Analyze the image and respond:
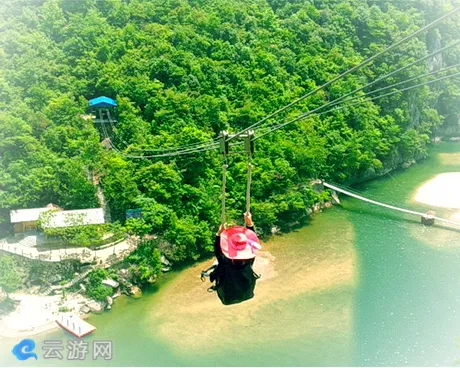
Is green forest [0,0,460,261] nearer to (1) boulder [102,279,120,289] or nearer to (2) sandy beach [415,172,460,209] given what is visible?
(1) boulder [102,279,120,289]

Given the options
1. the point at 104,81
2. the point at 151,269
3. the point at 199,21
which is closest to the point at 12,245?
the point at 151,269

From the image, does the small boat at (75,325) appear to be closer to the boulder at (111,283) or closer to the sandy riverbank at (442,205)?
the boulder at (111,283)

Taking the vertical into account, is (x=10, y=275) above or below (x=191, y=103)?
below

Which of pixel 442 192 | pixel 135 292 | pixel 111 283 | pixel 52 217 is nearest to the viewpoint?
pixel 111 283

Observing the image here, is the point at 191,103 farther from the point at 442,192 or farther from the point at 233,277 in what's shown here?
the point at 233,277

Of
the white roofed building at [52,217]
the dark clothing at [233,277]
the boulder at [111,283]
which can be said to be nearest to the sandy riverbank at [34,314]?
the boulder at [111,283]

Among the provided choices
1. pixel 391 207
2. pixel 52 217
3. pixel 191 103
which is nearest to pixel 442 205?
pixel 391 207

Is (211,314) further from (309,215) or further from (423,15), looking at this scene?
(423,15)
